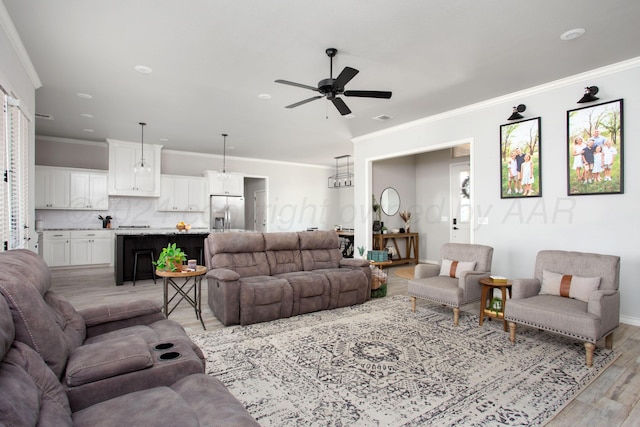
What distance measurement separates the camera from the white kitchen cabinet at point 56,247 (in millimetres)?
7066

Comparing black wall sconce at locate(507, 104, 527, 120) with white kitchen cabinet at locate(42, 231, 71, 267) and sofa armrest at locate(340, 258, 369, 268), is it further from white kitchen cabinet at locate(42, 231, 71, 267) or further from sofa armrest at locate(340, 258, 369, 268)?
white kitchen cabinet at locate(42, 231, 71, 267)

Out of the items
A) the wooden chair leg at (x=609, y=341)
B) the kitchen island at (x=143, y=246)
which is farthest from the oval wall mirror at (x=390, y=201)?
the wooden chair leg at (x=609, y=341)

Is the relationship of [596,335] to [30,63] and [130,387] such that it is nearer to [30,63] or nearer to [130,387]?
[130,387]

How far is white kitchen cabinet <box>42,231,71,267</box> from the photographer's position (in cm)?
707

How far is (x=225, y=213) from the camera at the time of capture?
9.10 meters

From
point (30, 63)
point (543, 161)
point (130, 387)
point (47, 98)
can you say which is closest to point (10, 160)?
point (30, 63)

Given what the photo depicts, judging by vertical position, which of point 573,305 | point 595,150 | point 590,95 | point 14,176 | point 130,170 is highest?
point 590,95

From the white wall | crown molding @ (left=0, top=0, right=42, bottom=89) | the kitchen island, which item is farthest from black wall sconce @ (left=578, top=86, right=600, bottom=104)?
the kitchen island

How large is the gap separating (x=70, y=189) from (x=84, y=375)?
7390 millimetres

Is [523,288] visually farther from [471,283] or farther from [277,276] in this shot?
[277,276]

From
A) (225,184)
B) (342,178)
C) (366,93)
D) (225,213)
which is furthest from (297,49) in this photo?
(342,178)

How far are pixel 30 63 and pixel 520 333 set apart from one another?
237 inches

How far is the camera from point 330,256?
16.7ft

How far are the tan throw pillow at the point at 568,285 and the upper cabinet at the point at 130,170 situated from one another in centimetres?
782
